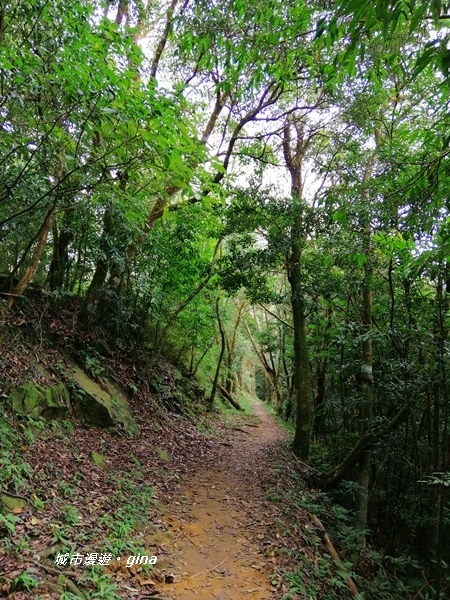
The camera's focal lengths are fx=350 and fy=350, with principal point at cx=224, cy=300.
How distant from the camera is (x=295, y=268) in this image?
963 cm

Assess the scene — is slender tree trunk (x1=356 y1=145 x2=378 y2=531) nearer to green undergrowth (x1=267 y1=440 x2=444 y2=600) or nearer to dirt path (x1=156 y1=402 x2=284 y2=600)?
green undergrowth (x1=267 y1=440 x2=444 y2=600)

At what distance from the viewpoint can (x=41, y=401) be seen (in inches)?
219

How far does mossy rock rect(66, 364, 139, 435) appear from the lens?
262 inches

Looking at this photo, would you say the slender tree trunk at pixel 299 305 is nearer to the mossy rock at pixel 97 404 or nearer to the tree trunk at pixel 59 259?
the mossy rock at pixel 97 404

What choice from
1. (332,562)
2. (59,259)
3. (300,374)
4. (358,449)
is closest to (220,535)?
(332,562)

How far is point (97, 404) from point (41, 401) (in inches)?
56.2

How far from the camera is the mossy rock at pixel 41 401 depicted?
5.14 meters

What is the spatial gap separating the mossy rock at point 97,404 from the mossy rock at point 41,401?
385mm

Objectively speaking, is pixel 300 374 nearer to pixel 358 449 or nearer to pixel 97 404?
pixel 358 449

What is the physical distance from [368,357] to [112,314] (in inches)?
264

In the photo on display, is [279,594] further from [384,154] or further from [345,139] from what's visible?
[345,139]

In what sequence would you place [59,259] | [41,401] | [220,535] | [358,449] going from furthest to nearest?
1. [59,259]
2. [358,449]
3. [41,401]
4. [220,535]

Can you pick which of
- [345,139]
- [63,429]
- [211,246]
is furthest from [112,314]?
[345,139]

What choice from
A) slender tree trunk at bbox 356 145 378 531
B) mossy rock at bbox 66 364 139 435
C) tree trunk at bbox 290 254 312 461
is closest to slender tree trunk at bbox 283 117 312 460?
tree trunk at bbox 290 254 312 461
